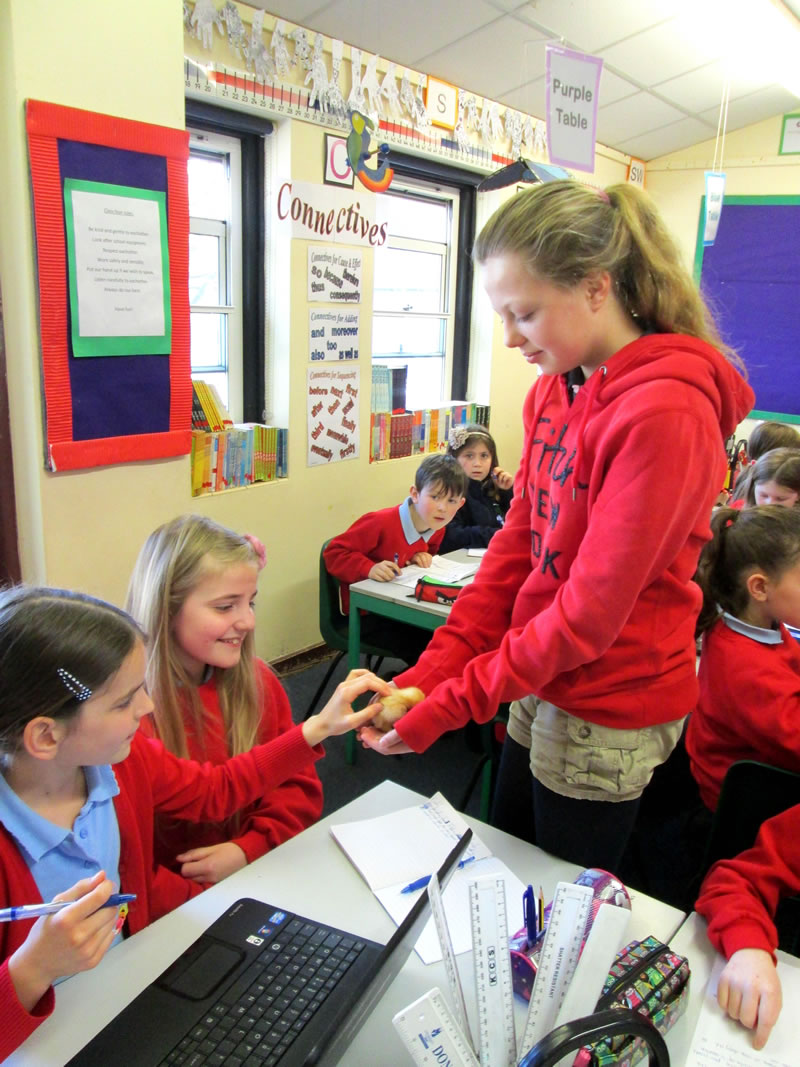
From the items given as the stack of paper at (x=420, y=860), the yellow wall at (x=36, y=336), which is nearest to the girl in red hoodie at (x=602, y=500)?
the stack of paper at (x=420, y=860)

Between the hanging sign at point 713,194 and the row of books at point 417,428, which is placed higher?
the hanging sign at point 713,194

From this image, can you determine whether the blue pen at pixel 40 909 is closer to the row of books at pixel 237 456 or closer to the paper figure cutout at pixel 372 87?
the row of books at pixel 237 456

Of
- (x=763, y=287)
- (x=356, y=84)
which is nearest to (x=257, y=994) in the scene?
(x=356, y=84)

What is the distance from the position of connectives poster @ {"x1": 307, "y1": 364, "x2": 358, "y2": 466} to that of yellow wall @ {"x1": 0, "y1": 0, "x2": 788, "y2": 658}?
0.06 metres

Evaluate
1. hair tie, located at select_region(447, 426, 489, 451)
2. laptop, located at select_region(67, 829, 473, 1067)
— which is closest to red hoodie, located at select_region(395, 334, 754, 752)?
laptop, located at select_region(67, 829, 473, 1067)

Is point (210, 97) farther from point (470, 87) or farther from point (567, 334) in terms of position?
point (567, 334)

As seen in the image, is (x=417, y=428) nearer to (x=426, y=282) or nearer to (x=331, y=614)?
(x=426, y=282)

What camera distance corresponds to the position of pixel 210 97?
117 inches

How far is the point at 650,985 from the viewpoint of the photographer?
0.87 metres

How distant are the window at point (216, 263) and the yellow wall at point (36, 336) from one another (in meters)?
0.19

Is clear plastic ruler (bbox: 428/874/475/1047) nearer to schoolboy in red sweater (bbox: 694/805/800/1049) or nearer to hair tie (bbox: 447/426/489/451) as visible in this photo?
schoolboy in red sweater (bbox: 694/805/800/1049)

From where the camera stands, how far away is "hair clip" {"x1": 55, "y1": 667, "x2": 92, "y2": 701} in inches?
41.2

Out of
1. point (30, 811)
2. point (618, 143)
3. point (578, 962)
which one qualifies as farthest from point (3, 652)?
point (618, 143)

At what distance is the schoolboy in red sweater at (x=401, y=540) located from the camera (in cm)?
300
